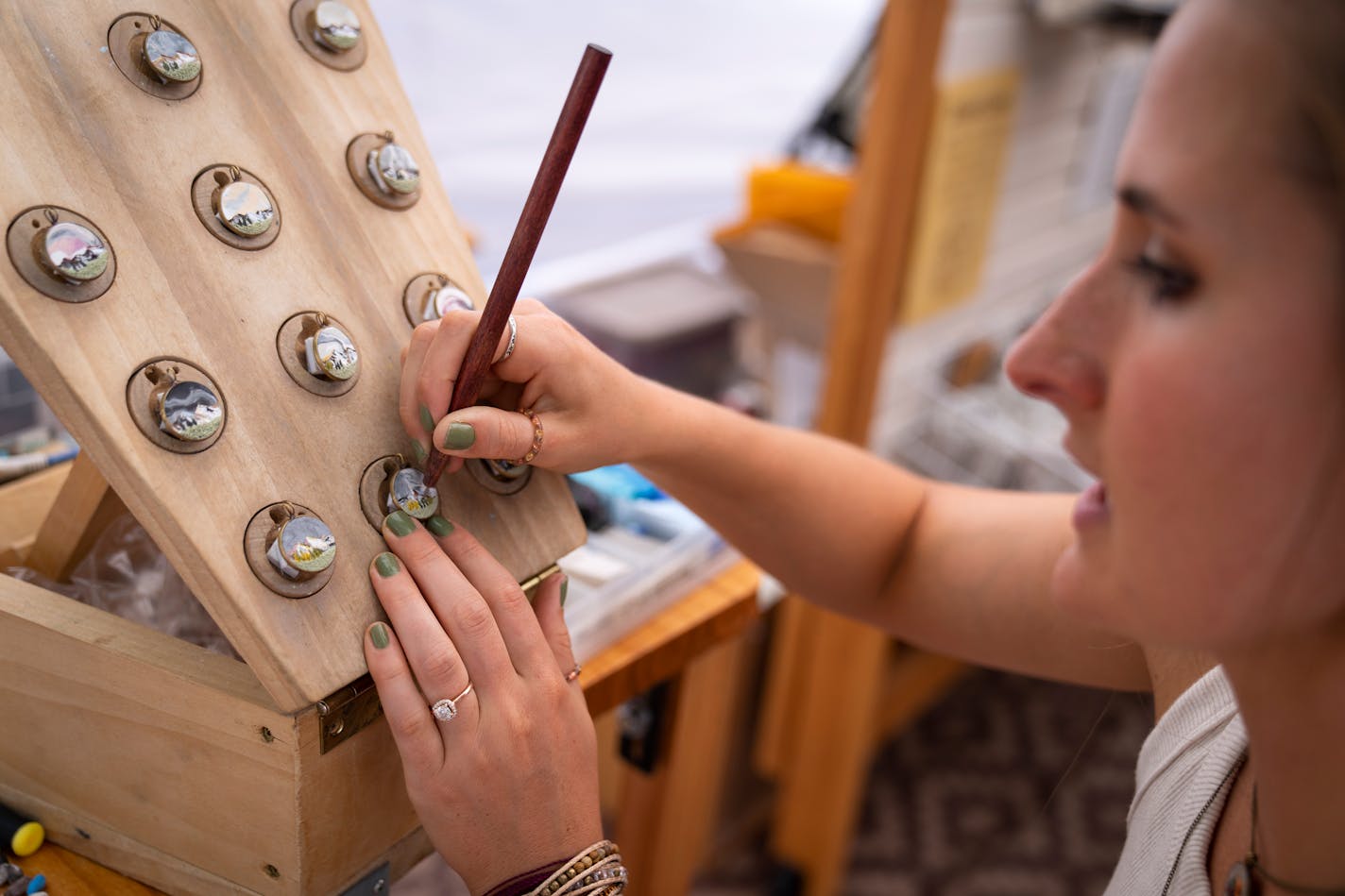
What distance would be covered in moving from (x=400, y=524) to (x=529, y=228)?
164 mm

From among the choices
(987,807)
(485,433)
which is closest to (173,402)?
(485,433)

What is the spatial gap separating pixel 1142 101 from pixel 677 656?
489 mm

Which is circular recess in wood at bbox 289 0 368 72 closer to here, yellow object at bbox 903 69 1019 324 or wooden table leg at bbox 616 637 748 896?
wooden table leg at bbox 616 637 748 896

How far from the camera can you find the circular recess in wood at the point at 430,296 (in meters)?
0.62

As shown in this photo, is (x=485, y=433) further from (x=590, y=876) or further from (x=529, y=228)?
(x=590, y=876)

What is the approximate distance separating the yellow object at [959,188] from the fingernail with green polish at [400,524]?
1.08 meters

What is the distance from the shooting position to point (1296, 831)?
545 mm

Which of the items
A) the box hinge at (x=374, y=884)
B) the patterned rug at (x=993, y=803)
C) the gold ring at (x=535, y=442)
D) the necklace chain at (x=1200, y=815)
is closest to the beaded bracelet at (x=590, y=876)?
the box hinge at (x=374, y=884)

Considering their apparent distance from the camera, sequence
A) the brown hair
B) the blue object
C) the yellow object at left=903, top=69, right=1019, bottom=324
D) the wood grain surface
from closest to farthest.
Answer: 1. the brown hair
2. the wood grain surface
3. the blue object
4. the yellow object at left=903, top=69, right=1019, bottom=324

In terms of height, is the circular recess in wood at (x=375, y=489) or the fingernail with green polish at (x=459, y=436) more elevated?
the fingernail with green polish at (x=459, y=436)

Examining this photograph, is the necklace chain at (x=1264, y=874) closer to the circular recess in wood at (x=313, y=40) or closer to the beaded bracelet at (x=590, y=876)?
the beaded bracelet at (x=590, y=876)

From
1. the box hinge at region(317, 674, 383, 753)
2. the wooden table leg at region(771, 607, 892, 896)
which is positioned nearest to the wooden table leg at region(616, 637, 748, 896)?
the wooden table leg at region(771, 607, 892, 896)

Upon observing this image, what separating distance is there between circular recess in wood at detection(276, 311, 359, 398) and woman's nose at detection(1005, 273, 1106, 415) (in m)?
0.34

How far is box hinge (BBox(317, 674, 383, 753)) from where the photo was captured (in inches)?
20.9
